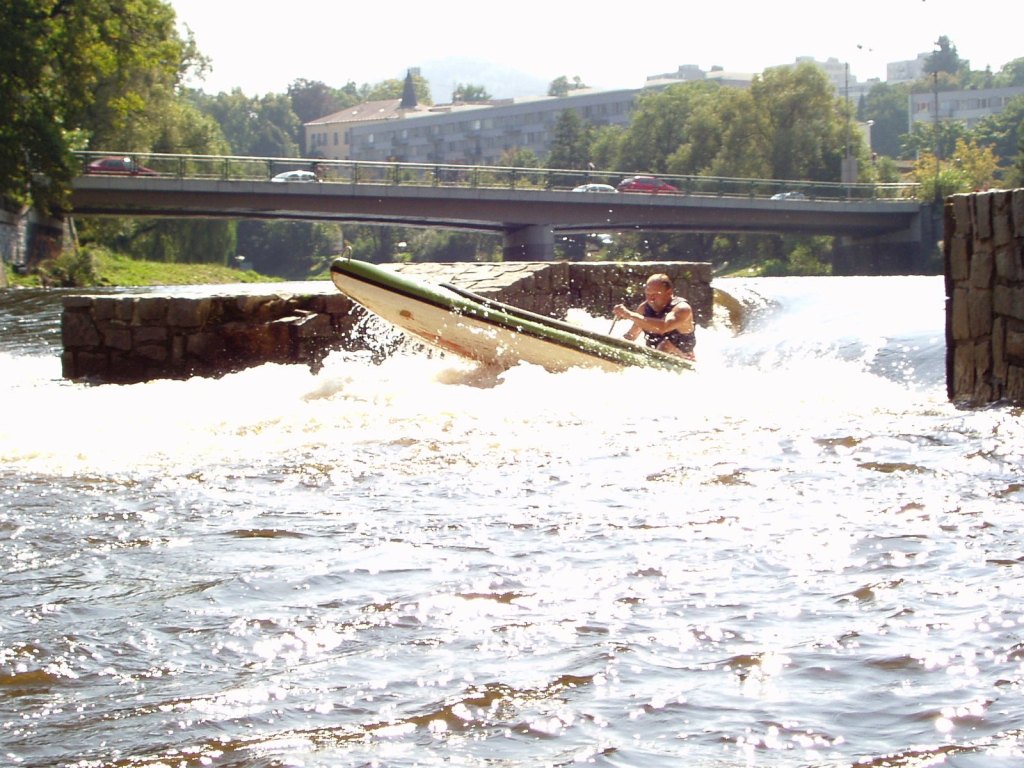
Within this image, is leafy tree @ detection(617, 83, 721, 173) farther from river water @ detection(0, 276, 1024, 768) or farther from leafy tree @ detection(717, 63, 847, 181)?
river water @ detection(0, 276, 1024, 768)

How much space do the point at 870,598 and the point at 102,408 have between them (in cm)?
687

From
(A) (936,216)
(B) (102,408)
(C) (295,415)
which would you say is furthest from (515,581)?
(A) (936,216)

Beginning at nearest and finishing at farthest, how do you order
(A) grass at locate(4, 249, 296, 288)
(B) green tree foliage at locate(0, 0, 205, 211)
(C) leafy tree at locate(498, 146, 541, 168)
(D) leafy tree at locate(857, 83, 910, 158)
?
1. (B) green tree foliage at locate(0, 0, 205, 211)
2. (A) grass at locate(4, 249, 296, 288)
3. (C) leafy tree at locate(498, 146, 541, 168)
4. (D) leafy tree at locate(857, 83, 910, 158)

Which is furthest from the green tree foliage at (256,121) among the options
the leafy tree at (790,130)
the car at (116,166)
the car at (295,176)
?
the car at (116,166)

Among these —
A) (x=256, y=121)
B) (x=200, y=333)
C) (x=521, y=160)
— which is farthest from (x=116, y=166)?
(x=256, y=121)

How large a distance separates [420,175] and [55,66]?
12.4 meters

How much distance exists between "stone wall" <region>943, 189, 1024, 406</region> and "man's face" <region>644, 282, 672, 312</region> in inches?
111

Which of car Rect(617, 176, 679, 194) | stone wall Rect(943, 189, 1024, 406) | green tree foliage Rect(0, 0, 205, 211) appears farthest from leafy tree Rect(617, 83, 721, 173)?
stone wall Rect(943, 189, 1024, 406)

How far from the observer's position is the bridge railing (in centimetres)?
4431

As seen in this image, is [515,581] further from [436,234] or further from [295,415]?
[436,234]

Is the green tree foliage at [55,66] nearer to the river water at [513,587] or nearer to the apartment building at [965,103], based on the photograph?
the river water at [513,587]

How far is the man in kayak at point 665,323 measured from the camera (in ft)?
41.8

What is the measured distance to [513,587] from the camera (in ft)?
17.1

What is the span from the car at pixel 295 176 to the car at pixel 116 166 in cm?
435
